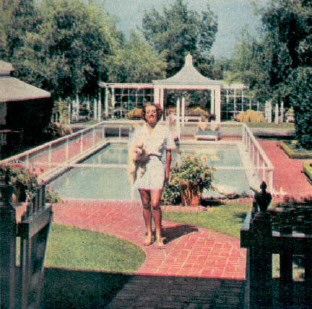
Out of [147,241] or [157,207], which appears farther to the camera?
[147,241]

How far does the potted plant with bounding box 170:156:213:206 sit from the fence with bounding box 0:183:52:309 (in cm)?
572

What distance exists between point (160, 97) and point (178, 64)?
7.40 m

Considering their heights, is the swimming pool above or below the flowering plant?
below

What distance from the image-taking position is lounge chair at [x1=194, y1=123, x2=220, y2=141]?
23469 mm

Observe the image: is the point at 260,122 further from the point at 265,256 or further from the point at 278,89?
the point at 265,256

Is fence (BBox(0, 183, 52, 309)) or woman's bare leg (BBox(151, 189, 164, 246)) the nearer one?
fence (BBox(0, 183, 52, 309))

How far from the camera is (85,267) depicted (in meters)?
5.90

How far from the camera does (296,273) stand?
576cm

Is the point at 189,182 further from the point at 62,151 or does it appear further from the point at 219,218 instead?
the point at 62,151

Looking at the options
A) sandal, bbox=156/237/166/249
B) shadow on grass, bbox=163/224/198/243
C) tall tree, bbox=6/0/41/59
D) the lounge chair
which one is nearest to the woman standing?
sandal, bbox=156/237/166/249

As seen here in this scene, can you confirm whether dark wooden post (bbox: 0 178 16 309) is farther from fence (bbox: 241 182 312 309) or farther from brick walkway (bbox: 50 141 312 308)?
brick walkway (bbox: 50 141 312 308)

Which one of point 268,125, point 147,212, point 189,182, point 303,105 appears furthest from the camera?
point 268,125

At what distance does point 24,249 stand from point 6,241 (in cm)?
17

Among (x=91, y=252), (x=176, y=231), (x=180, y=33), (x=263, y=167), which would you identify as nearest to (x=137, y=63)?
(x=180, y=33)
